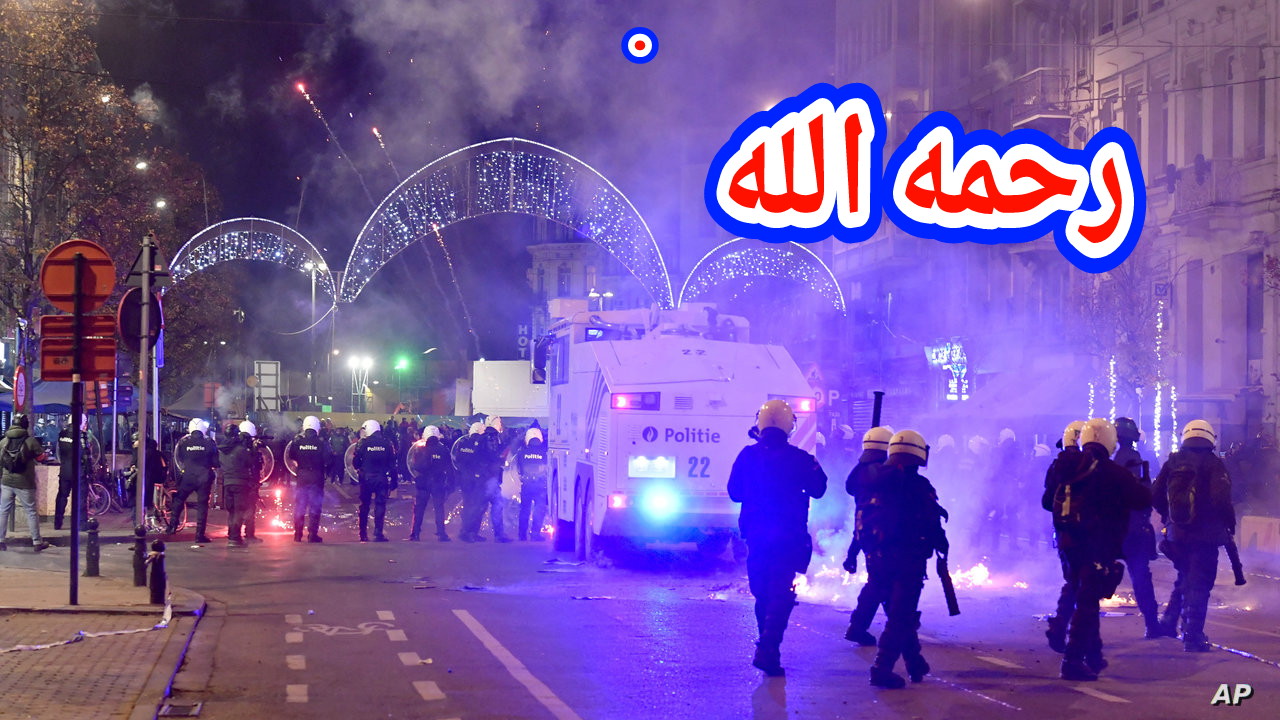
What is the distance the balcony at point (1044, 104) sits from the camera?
1267 inches

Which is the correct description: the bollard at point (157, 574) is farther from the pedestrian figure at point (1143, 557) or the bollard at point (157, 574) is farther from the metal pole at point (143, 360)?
the pedestrian figure at point (1143, 557)

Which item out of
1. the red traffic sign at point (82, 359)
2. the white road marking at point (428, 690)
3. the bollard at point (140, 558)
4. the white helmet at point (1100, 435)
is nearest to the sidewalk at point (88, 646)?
the bollard at point (140, 558)

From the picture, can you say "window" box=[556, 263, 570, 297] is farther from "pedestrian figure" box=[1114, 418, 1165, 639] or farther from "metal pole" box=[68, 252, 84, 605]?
"pedestrian figure" box=[1114, 418, 1165, 639]

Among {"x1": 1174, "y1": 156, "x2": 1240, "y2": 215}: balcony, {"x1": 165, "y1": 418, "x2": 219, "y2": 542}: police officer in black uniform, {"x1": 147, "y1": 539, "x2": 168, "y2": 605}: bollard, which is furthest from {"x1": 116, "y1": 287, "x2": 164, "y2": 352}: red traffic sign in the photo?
{"x1": 1174, "y1": 156, "x2": 1240, "y2": 215}: balcony

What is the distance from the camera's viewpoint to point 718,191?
16.1 m

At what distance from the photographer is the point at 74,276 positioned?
12.3m

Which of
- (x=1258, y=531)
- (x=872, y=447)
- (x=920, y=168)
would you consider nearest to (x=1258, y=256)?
(x=1258, y=531)

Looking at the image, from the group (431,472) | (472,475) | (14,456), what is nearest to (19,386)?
(14,456)

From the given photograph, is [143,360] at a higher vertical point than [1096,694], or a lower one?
higher

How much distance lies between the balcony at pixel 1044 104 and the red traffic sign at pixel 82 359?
24316mm

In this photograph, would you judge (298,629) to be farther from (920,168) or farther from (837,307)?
(837,307)

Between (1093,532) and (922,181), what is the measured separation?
7.77 m

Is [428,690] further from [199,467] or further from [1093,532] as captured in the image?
[199,467]

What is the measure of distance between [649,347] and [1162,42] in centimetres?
1737
